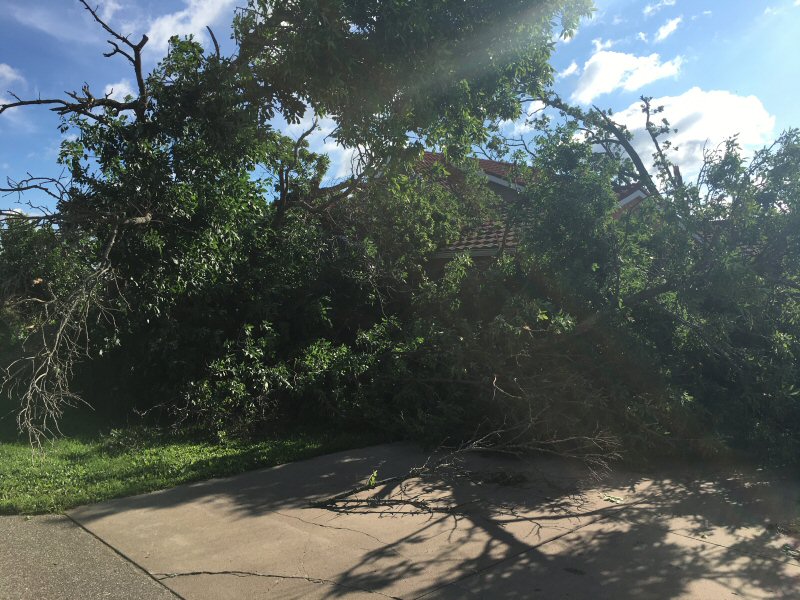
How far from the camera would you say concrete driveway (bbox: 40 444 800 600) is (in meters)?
4.02

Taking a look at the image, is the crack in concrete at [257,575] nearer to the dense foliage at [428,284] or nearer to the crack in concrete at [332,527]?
the crack in concrete at [332,527]

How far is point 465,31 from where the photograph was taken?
7582mm

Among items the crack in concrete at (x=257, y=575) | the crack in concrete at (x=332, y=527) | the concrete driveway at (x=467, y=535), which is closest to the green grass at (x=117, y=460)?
the concrete driveway at (x=467, y=535)

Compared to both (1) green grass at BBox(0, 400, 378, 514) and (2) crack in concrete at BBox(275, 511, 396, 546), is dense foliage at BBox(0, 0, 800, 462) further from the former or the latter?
(2) crack in concrete at BBox(275, 511, 396, 546)

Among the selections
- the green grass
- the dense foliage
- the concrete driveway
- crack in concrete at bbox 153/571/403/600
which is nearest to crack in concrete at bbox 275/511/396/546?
the concrete driveway

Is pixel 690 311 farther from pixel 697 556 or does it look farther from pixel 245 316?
pixel 245 316

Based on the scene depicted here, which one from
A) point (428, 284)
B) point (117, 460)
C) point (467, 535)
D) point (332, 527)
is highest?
point (428, 284)

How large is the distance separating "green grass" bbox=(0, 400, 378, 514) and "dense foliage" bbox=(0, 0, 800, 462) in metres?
0.54

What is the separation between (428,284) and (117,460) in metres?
4.76

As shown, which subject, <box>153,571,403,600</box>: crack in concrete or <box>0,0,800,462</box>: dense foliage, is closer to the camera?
<box>153,571,403,600</box>: crack in concrete

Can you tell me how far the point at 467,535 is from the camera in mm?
4898

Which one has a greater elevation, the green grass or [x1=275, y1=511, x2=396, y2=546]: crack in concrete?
the green grass

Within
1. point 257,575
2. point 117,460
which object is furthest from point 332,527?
point 117,460

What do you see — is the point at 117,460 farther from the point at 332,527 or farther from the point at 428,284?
the point at 428,284
